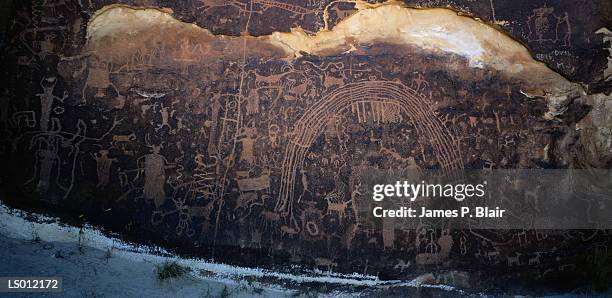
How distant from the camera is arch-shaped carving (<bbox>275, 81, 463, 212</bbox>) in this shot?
17.9 ft

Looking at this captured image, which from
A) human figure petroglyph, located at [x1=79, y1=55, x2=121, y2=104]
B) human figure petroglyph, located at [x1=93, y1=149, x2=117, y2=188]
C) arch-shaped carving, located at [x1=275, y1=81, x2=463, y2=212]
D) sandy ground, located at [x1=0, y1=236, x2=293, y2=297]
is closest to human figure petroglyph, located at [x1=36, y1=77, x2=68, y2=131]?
human figure petroglyph, located at [x1=79, y1=55, x2=121, y2=104]

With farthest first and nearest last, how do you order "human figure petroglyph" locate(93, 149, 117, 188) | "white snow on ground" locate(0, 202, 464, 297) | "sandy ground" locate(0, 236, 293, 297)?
1. "human figure petroglyph" locate(93, 149, 117, 188)
2. "white snow on ground" locate(0, 202, 464, 297)
3. "sandy ground" locate(0, 236, 293, 297)

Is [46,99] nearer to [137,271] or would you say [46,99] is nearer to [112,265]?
[112,265]

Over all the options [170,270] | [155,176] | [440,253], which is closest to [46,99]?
[155,176]

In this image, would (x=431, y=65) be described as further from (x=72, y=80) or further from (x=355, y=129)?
(x=72, y=80)

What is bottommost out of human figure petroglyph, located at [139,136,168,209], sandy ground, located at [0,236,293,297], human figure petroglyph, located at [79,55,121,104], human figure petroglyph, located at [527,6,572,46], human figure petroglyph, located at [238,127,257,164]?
sandy ground, located at [0,236,293,297]

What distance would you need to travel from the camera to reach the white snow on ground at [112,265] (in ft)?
15.7

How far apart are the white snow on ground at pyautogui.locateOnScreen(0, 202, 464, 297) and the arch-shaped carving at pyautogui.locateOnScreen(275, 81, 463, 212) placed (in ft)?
3.55

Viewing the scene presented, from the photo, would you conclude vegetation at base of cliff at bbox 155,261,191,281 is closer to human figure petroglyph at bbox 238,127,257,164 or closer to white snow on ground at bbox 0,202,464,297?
white snow on ground at bbox 0,202,464,297

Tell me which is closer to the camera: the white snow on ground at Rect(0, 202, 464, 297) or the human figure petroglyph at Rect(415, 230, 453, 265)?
the white snow on ground at Rect(0, 202, 464, 297)

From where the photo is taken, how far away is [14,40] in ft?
17.8

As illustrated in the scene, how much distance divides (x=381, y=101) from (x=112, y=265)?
262 cm

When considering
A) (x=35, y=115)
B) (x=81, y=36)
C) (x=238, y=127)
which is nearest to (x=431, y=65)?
(x=238, y=127)

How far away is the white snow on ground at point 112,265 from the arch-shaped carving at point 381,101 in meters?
1.08
